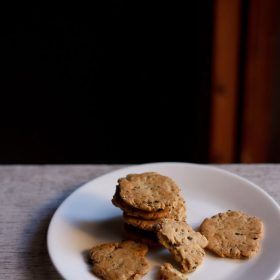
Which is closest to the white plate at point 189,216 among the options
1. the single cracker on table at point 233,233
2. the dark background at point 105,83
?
the single cracker on table at point 233,233

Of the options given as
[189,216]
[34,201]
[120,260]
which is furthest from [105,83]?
[120,260]

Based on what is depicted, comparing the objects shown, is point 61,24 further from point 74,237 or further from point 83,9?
point 74,237

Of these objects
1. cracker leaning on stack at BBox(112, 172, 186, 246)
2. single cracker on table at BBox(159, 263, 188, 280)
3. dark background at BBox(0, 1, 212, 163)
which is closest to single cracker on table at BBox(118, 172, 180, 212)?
cracker leaning on stack at BBox(112, 172, 186, 246)

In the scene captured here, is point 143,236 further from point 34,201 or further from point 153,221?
point 34,201

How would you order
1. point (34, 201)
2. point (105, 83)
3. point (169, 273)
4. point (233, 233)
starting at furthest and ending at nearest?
point (105, 83)
point (34, 201)
point (233, 233)
point (169, 273)

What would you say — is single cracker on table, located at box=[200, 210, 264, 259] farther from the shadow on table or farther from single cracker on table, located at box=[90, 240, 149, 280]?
the shadow on table

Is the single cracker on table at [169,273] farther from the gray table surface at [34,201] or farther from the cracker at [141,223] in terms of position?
the gray table surface at [34,201]

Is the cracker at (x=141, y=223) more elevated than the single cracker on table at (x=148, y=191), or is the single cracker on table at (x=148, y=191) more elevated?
the single cracker on table at (x=148, y=191)
